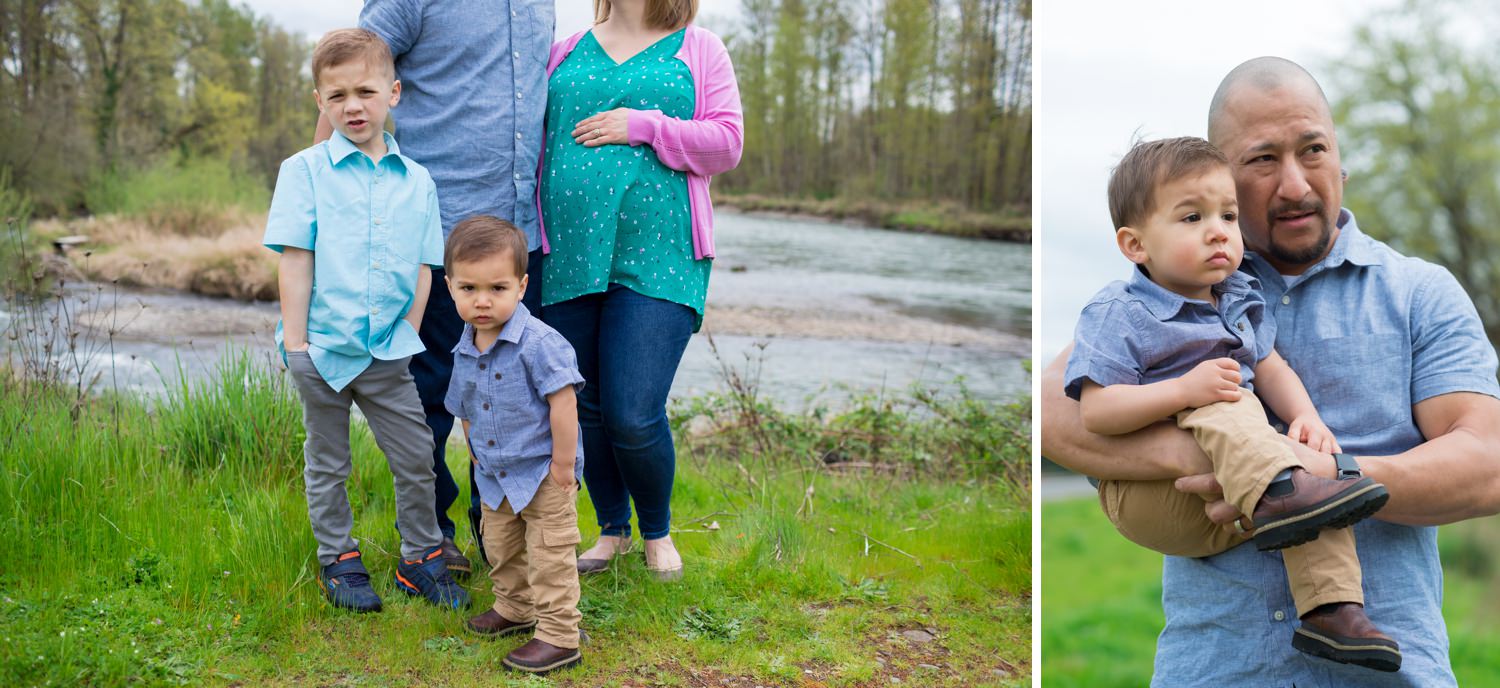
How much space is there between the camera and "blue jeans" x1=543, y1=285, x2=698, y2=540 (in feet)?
9.04

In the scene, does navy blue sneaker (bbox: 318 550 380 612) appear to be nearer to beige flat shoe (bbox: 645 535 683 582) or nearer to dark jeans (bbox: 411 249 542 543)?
dark jeans (bbox: 411 249 542 543)

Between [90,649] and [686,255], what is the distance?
1674 millimetres

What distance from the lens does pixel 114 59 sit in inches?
380

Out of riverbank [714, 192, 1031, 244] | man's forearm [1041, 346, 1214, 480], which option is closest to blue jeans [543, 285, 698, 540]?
man's forearm [1041, 346, 1214, 480]

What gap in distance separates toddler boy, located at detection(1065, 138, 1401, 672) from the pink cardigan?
1.07 metres

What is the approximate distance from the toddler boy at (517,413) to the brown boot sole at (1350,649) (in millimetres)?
1523

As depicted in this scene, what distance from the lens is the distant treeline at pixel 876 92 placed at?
11336 mm

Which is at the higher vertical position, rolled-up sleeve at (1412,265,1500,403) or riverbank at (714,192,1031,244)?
riverbank at (714,192,1031,244)

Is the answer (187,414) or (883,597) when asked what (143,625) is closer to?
(187,414)

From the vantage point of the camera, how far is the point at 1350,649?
1782 millimetres

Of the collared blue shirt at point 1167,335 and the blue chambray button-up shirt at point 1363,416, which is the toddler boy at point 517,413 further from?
the blue chambray button-up shirt at point 1363,416

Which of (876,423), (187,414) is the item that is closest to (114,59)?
(187,414)

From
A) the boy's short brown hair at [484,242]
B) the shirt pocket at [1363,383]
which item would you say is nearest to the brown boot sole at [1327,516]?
the shirt pocket at [1363,383]

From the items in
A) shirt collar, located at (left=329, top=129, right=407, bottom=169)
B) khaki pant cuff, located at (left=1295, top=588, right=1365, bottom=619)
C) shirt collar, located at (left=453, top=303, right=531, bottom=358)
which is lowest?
khaki pant cuff, located at (left=1295, top=588, right=1365, bottom=619)
